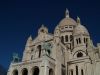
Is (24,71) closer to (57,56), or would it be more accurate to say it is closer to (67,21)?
(57,56)

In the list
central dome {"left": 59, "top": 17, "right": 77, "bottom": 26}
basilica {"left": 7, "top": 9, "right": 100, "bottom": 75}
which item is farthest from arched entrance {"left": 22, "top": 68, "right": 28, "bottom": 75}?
central dome {"left": 59, "top": 17, "right": 77, "bottom": 26}

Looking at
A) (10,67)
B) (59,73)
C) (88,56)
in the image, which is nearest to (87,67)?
(88,56)

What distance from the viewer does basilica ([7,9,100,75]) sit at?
151ft

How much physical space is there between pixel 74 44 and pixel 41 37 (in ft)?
30.5

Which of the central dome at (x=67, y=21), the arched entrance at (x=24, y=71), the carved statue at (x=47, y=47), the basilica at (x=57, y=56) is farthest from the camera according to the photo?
the central dome at (x=67, y=21)

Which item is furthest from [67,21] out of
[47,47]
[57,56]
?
[47,47]

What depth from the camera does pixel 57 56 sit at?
48594mm

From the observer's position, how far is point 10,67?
1948 inches

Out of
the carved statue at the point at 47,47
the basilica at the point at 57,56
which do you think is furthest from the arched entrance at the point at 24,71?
the carved statue at the point at 47,47

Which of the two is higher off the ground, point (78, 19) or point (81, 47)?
point (78, 19)

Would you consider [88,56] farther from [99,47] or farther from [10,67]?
[10,67]

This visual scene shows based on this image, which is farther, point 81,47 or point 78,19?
point 78,19

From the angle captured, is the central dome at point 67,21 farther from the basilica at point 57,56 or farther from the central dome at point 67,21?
the basilica at point 57,56

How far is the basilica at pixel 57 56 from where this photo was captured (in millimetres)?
46094
